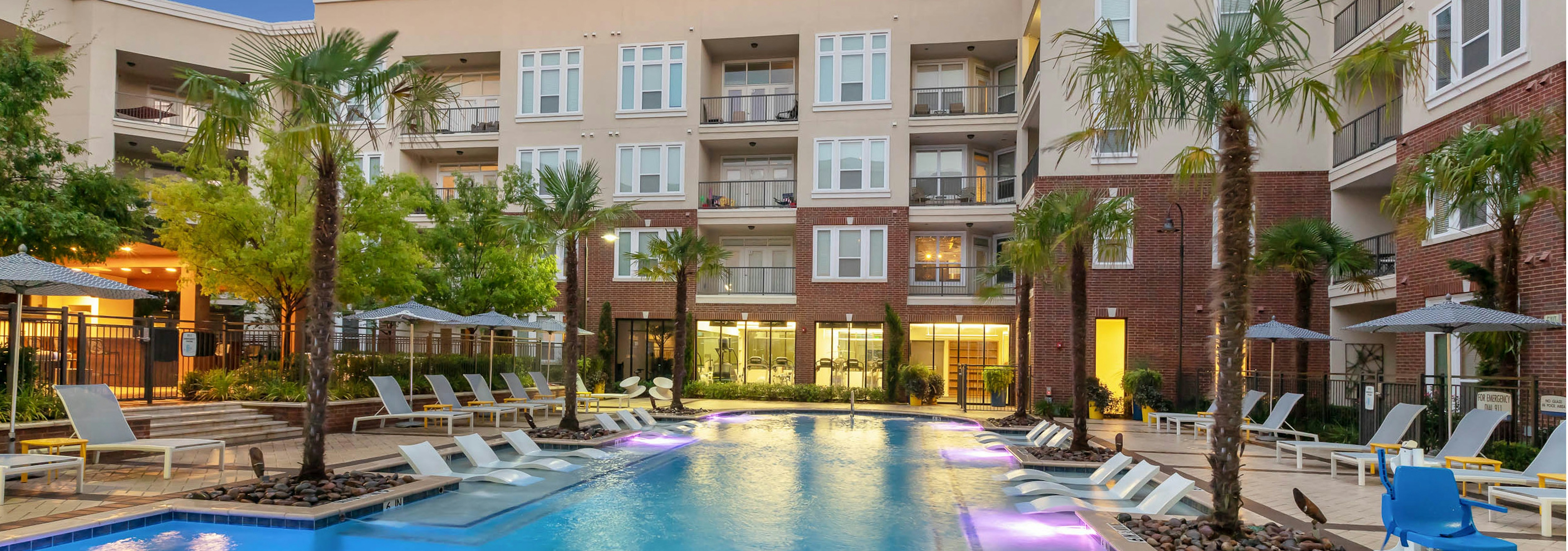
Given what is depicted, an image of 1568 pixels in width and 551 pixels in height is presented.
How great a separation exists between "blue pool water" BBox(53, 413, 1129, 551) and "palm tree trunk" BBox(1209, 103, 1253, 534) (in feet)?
3.56

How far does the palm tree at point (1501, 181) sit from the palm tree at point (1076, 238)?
3.62 metres

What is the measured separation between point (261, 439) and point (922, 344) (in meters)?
18.4

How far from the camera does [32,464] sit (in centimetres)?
818

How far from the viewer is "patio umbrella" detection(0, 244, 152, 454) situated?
9578 millimetres

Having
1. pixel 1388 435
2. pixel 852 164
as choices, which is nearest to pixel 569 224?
pixel 1388 435

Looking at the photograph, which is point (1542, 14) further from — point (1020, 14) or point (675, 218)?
point (675, 218)

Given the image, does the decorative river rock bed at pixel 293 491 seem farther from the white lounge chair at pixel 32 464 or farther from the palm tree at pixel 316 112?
the white lounge chair at pixel 32 464

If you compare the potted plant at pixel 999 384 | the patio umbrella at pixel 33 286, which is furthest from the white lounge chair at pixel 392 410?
the potted plant at pixel 999 384

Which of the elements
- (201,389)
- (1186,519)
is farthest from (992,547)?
(201,389)

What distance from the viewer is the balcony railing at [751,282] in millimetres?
28938

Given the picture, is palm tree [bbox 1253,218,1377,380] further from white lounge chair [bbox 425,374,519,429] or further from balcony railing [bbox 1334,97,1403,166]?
white lounge chair [bbox 425,374,519,429]

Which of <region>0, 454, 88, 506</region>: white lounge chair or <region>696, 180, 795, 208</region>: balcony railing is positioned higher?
<region>696, 180, 795, 208</region>: balcony railing

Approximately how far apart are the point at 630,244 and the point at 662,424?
10259mm

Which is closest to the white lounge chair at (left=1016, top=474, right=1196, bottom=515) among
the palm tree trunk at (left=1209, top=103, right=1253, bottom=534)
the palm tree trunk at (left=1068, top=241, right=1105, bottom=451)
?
the palm tree trunk at (left=1209, top=103, right=1253, bottom=534)
